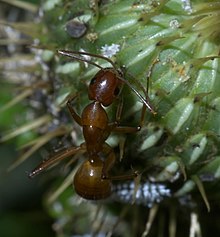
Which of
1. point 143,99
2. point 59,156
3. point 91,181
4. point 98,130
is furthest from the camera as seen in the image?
point 59,156

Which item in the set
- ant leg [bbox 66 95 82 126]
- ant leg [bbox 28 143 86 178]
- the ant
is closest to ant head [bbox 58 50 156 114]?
the ant

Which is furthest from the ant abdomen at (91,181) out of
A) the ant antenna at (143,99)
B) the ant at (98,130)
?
the ant antenna at (143,99)

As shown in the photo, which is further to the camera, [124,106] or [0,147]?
[0,147]

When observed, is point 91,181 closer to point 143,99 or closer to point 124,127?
point 124,127

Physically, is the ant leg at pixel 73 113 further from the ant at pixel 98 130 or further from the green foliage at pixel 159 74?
the green foliage at pixel 159 74

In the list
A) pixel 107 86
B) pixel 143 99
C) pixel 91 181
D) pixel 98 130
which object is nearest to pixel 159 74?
pixel 143 99

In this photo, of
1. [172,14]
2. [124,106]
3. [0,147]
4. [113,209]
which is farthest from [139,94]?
[0,147]

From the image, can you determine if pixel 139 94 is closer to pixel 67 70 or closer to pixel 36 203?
pixel 67 70

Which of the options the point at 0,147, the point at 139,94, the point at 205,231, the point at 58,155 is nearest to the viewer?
the point at 139,94
